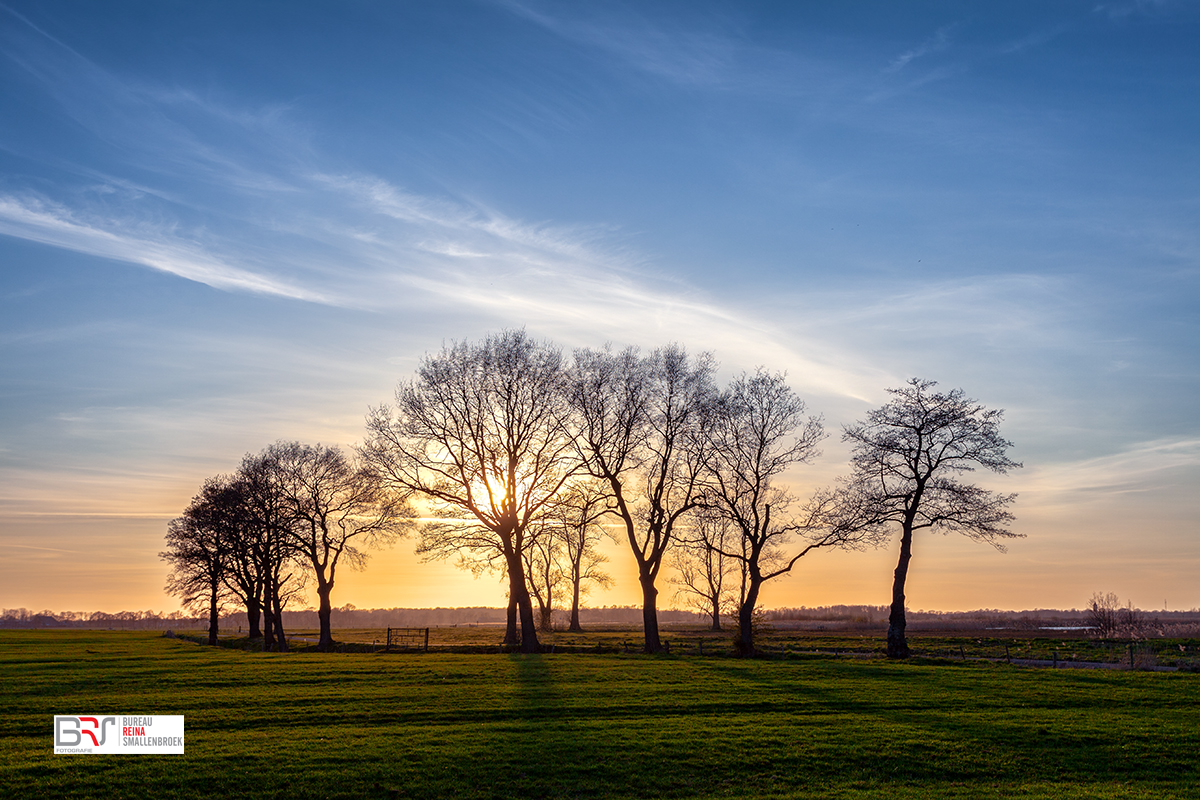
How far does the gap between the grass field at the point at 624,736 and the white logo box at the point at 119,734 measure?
44cm

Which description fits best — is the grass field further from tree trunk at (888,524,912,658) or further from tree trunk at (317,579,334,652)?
tree trunk at (317,579,334,652)

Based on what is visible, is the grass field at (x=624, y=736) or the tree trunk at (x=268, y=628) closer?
the grass field at (x=624, y=736)

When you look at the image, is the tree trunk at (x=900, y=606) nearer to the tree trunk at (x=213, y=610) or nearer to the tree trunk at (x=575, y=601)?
Result: the tree trunk at (x=575, y=601)

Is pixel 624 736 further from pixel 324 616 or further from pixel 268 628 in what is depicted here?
pixel 268 628

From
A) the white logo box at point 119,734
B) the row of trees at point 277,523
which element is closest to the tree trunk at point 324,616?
the row of trees at point 277,523

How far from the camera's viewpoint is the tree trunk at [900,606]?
46.1 meters

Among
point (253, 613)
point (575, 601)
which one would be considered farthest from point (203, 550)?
point (575, 601)

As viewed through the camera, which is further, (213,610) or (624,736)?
(213,610)

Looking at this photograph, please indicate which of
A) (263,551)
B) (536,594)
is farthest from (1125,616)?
(263,551)

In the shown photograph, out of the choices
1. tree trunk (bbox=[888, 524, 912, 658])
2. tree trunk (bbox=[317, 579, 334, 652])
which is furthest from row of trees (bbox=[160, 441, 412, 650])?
tree trunk (bbox=[888, 524, 912, 658])

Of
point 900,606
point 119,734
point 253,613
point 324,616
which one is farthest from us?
point 253,613

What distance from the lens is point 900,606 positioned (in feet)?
154

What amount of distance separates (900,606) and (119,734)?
1586 inches

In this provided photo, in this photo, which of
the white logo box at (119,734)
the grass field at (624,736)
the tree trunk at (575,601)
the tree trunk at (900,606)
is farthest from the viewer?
the tree trunk at (575,601)
